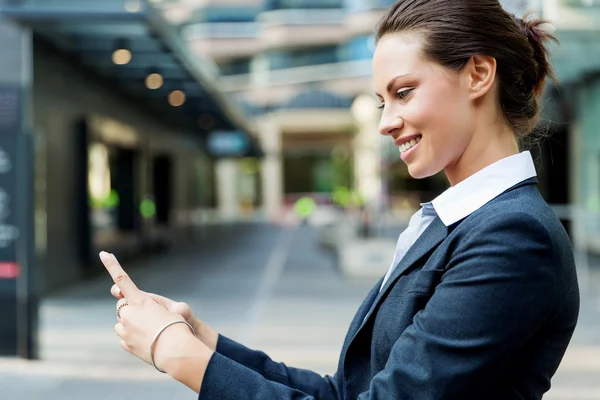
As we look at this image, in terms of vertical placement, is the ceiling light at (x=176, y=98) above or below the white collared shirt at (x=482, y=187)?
above

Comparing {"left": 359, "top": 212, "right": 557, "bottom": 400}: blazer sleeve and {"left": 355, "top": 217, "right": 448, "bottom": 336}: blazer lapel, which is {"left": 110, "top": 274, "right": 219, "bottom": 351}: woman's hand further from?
{"left": 359, "top": 212, "right": 557, "bottom": 400}: blazer sleeve

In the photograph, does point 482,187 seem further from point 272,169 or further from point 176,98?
point 272,169

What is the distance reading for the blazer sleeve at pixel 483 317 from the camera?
1167mm

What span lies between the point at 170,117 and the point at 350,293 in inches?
443

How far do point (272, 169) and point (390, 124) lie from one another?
43446 mm

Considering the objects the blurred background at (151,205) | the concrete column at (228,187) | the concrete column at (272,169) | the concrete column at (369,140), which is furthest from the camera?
the concrete column at (228,187)

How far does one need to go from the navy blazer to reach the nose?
20 centimetres

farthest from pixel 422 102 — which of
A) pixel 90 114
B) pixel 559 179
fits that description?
pixel 559 179

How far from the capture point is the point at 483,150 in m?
1.42

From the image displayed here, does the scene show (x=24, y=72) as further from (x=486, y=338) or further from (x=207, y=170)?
(x=207, y=170)

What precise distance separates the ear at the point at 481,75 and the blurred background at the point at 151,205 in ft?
1.05

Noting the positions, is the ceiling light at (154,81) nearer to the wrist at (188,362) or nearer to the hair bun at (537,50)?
the hair bun at (537,50)

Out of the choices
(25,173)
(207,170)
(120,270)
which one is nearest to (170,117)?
(207,170)

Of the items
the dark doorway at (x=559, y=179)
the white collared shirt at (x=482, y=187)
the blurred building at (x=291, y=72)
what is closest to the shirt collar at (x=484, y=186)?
the white collared shirt at (x=482, y=187)
